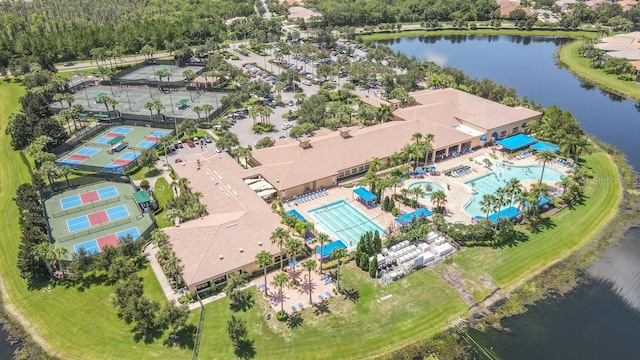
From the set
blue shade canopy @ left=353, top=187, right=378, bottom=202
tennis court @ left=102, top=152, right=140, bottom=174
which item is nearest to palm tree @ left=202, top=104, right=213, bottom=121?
tennis court @ left=102, top=152, right=140, bottom=174

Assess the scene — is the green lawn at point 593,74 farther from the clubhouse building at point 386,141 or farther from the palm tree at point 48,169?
the palm tree at point 48,169

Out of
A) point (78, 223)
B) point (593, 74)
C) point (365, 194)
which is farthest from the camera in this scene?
point (593, 74)

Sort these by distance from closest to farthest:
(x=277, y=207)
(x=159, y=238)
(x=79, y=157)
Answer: (x=159, y=238)
(x=277, y=207)
(x=79, y=157)

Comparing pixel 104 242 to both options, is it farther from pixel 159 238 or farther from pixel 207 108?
pixel 207 108

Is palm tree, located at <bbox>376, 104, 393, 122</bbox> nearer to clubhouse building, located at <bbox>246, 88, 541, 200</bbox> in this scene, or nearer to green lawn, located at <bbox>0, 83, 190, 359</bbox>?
clubhouse building, located at <bbox>246, 88, 541, 200</bbox>

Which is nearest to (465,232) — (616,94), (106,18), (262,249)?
(262,249)

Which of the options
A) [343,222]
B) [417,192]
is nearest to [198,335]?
[343,222]
